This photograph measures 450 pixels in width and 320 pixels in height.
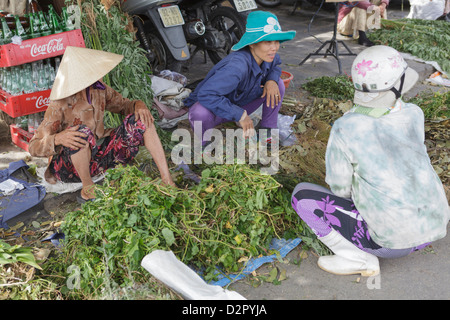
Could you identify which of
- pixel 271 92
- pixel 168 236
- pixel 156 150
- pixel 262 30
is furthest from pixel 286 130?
pixel 168 236

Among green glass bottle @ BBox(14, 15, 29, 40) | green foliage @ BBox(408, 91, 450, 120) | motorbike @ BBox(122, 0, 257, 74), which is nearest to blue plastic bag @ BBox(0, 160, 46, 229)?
green glass bottle @ BBox(14, 15, 29, 40)

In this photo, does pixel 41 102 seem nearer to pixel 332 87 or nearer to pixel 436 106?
pixel 332 87

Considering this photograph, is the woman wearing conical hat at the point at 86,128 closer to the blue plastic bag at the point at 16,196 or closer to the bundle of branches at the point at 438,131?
the blue plastic bag at the point at 16,196

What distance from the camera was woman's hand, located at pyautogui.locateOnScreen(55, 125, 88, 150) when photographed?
2715mm

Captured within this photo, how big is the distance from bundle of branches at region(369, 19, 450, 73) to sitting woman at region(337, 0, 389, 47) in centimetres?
18

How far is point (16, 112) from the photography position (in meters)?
3.47

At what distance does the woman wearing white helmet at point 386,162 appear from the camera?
208 centimetres

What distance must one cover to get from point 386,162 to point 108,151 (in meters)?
1.81

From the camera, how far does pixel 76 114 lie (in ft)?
9.50

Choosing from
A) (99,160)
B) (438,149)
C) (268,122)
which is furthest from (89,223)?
(438,149)

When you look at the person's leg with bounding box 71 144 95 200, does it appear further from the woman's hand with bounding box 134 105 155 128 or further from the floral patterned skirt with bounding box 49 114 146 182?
the woman's hand with bounding box 134 105 155 128
